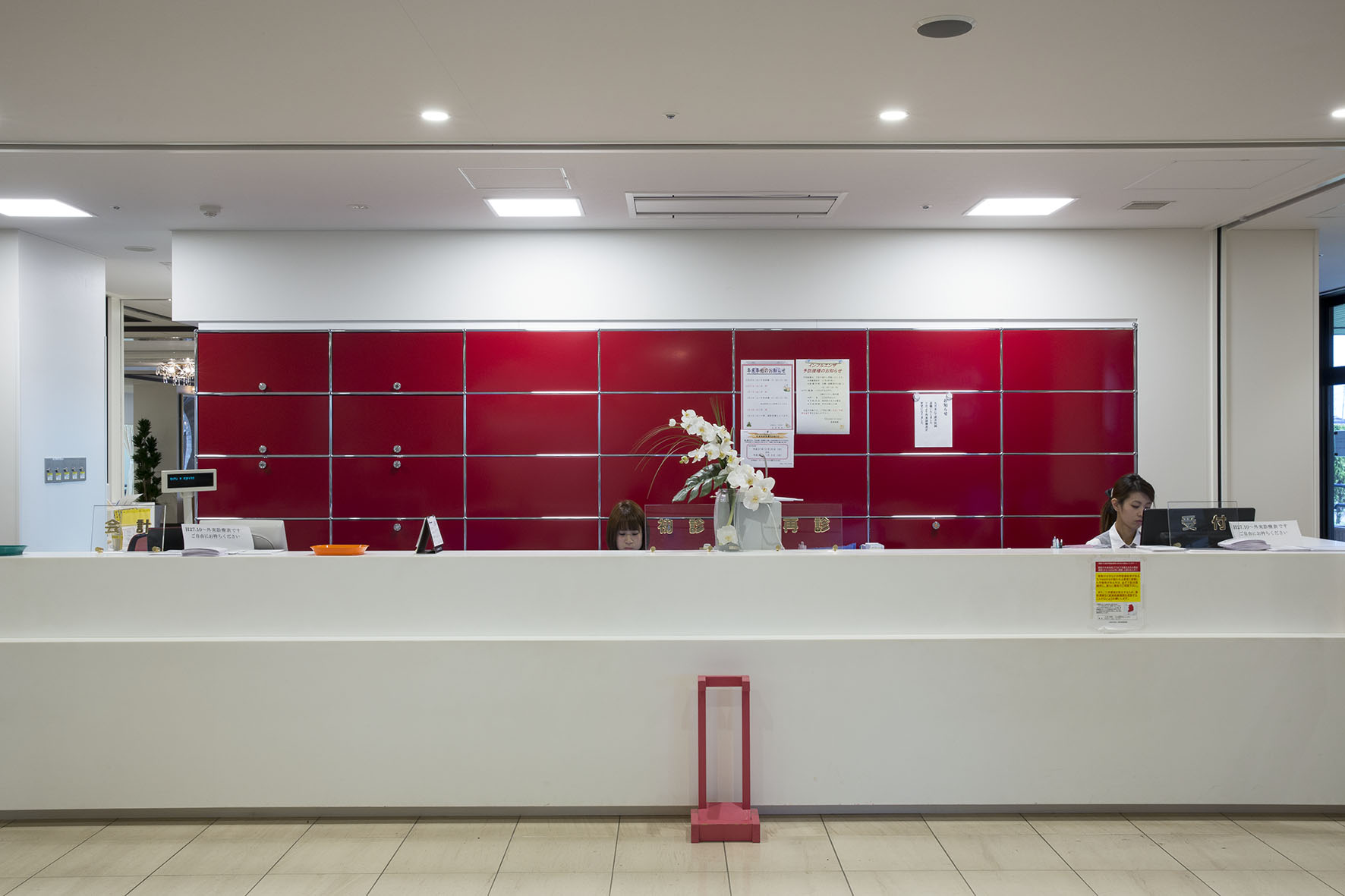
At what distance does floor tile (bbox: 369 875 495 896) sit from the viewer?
2602 millimetres

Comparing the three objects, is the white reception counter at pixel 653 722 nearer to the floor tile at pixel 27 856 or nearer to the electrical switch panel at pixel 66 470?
the floor tile at pixel 27 856

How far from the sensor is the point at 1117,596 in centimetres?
313

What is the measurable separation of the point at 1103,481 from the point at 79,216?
611 centimetres

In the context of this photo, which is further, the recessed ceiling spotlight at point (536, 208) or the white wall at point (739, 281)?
the white wall at point (739, 281)

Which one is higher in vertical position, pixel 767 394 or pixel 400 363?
pixel 400 363

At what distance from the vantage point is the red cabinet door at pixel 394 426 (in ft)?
17.9

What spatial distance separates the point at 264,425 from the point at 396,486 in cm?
87

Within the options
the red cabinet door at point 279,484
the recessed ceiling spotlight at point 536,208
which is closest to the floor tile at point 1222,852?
the recessed ceiling spotlight at point 536,208

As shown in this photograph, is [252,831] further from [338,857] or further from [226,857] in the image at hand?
[338,857]

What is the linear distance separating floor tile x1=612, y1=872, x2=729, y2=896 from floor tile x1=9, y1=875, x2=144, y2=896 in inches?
55.9

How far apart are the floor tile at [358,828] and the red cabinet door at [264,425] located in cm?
285

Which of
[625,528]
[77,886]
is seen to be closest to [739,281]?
[625,528]

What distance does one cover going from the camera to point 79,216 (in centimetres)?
509

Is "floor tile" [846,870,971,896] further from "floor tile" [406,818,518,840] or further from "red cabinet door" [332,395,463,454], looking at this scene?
"red cabinet door" [332,395,463,454]
